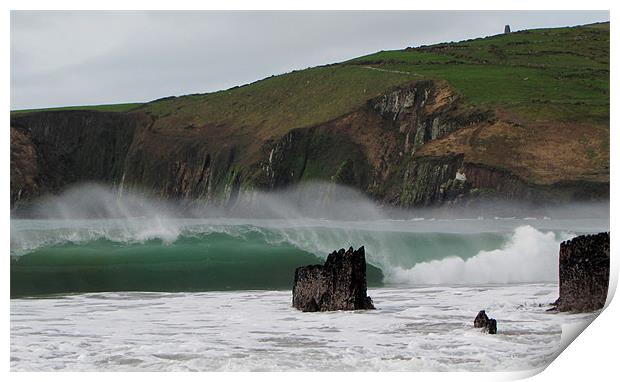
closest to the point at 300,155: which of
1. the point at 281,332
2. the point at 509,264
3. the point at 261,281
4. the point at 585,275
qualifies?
the point at 261,281

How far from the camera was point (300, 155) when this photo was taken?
41.9ft

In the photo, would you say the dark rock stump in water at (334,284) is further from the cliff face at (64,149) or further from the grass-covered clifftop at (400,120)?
the cliff face at (64,149)

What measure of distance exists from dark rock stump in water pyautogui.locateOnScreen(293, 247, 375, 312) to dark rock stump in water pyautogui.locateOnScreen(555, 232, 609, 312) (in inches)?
75.9

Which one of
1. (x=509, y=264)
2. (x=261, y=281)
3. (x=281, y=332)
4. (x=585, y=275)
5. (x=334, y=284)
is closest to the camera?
(x=281, y=332)

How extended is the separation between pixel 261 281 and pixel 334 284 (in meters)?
0.78

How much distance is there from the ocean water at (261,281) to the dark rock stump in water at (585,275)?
0.12 m

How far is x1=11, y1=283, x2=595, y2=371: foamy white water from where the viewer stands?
11719mm

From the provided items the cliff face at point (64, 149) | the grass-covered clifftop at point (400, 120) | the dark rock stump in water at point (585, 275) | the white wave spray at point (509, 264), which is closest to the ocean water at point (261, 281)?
the white wave spray at point (509, 264)

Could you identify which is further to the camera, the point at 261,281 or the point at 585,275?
the point at 261,281

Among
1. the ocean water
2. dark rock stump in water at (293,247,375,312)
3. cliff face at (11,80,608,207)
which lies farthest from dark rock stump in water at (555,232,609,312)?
dark rock stump in water at (293,247,375,312)

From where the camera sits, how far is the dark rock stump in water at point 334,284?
1249 centimetres

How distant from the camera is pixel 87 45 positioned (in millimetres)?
12180

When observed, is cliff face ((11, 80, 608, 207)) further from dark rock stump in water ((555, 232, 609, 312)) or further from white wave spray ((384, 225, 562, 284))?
dark rock stump in water ((555, 232, 609, 312))

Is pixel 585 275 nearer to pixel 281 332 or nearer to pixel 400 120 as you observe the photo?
pixel 400 120
